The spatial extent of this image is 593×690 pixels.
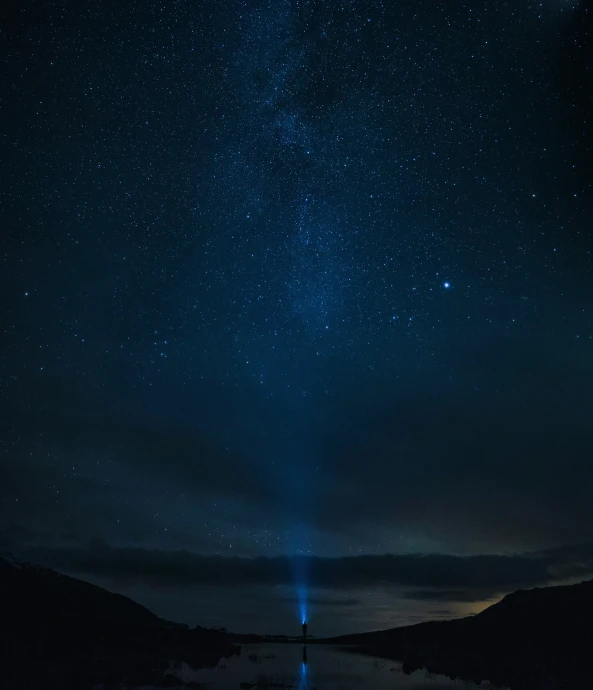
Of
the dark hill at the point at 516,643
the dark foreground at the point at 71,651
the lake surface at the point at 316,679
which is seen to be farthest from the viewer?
the dark hill at the point at 516,643

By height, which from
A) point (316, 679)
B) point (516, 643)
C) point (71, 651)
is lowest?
point (516, 643)

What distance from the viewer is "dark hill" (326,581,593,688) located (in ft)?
84.6

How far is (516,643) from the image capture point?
50.2 metres

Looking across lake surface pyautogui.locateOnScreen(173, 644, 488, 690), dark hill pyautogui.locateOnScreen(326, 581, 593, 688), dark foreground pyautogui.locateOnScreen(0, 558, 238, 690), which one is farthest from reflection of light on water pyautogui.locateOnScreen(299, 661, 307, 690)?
dark hill pyautogui.locateOnScreen(326, 581, 593, 688)

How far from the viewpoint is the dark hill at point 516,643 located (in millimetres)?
25781

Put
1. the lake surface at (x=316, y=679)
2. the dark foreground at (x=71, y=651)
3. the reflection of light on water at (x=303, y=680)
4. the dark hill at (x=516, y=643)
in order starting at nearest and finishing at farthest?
the dark foreground at (x=71, y=651), the lake surface at (x=316, y=679), the reflection of light on water at (x=303, y=680), the dark hill at (x=516, y=643)

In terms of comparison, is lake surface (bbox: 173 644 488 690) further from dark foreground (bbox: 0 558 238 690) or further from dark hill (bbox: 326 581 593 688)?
dark hill (bbox: 326 581 593 688)

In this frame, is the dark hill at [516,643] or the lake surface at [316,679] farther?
the dark hill at [516,643]

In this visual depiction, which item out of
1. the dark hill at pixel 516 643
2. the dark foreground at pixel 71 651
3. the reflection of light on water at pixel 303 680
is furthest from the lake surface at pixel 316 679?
the dark hill at pixel 516 643

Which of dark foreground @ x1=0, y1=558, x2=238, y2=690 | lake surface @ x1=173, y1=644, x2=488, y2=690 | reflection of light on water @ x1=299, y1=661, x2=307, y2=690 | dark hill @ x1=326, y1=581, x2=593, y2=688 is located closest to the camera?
dark foreground @ x1=0, y1=558, x2=238, y2=690

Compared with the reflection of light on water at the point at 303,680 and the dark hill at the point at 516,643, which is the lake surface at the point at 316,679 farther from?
the dark hill at the point at 516,643

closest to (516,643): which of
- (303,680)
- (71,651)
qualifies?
(303,680)

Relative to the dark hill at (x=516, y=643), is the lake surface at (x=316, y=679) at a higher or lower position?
higher

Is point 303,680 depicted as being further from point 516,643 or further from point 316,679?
point 516,643
